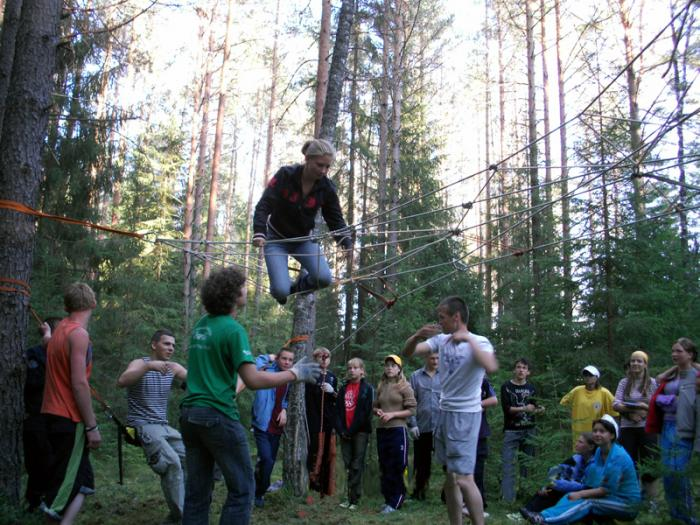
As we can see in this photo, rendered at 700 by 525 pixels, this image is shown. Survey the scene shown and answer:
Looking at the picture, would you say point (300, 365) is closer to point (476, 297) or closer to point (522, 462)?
point (522, 462)

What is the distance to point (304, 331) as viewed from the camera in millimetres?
6211

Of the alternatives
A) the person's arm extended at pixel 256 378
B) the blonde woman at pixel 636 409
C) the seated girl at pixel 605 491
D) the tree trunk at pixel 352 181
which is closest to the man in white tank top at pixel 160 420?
the person's arm extended at pixel 256 378

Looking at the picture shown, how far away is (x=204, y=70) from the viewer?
16844mm

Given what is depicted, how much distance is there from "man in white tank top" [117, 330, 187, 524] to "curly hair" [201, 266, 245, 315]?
1378 mm

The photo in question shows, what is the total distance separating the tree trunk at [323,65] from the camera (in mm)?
7973

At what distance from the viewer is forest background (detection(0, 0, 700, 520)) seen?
4.73 metres

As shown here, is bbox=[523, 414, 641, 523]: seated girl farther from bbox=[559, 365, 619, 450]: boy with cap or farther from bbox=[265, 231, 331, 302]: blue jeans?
bbox=[265, 231, 331, 302]: blue jeans

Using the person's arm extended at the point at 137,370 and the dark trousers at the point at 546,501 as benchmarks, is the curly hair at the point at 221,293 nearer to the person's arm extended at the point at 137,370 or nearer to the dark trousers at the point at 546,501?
the person's arm extended at the point at 137,370

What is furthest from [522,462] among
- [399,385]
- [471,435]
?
[471,435]

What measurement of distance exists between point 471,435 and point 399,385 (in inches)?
93.2

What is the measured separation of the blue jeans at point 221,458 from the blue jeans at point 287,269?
149 cm

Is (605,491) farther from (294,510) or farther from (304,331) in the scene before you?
(304,331)

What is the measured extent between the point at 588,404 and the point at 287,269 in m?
3.32

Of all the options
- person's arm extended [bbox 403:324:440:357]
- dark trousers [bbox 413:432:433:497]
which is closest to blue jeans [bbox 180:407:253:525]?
person's arm extended [bbox 403:324:440:357]
